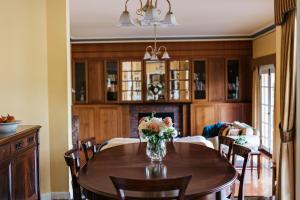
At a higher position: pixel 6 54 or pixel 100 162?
pixel 6 54

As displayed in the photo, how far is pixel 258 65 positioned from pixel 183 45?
6.59ft

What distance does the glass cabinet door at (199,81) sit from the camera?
8898mm

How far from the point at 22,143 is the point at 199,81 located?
6293 millimetres

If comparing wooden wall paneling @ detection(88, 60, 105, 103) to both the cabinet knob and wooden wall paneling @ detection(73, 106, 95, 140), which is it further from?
the cabinet knob

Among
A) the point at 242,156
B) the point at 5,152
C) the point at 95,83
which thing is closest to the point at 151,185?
the point at 242,156

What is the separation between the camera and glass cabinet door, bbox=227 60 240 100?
888cm

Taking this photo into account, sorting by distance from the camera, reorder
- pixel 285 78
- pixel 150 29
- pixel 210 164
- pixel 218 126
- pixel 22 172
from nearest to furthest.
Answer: pixel 210 164 < pixel 22 172 < pixel 285 78 < pixel 218 126 < pixel 150 29

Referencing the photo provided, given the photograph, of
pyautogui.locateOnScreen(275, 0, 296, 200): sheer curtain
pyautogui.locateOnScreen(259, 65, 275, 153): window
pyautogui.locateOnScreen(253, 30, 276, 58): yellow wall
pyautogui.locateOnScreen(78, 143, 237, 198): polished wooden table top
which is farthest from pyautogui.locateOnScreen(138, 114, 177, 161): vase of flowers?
pyautogui.locateOnScreen(253, 30, 276, 58): yellow wall

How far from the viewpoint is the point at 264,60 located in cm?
746

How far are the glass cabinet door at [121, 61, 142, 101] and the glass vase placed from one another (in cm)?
612

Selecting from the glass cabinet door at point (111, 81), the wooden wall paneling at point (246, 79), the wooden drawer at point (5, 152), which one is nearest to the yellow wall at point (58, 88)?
the wooden drawer at point (5, 152)

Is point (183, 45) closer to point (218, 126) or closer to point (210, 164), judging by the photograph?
point (218, 126)

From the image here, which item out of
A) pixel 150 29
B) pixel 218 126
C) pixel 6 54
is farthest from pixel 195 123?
pixel 6 54

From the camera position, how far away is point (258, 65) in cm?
791
